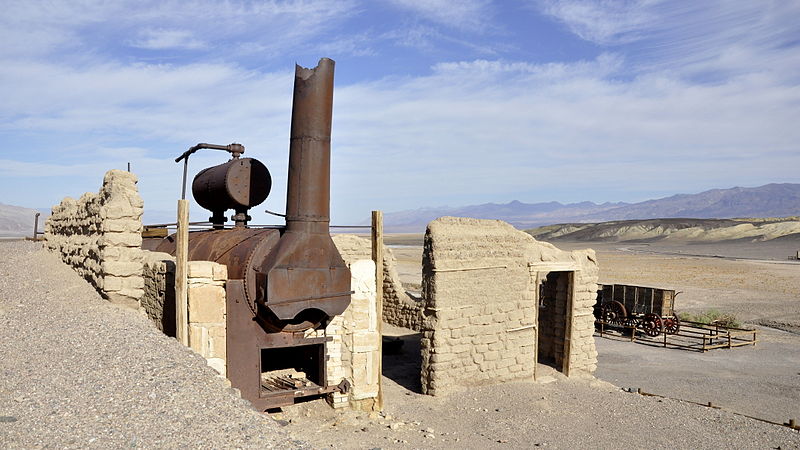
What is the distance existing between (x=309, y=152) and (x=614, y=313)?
1468 centimetres

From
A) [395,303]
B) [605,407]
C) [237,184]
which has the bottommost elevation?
[605,407]

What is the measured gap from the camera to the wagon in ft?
Result: 61.4

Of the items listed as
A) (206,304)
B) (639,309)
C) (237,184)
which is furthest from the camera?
(639,309)

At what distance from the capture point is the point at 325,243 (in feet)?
28.1

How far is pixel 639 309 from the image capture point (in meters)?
19.4

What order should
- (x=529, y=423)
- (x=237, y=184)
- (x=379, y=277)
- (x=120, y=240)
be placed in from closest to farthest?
(x=120, y=240) → (x=379, y=277) → (x=529, y=423) → (x=237, y=184)

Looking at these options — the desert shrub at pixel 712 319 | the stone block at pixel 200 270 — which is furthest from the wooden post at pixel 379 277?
the desert shrub at pixel 712 319

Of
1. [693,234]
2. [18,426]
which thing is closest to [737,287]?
[18,426]

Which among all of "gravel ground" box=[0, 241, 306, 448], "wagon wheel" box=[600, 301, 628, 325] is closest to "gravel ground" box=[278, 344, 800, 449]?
"gravel ground" box=[0, 241, 306, 448]

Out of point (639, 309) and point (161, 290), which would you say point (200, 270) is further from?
point (639, 309)

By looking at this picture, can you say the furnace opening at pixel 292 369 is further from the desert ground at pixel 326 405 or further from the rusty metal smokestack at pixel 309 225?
the rusty metal smokestack at pixel 309 225

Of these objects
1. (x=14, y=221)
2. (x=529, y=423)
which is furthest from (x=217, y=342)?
(x=14, y=221)

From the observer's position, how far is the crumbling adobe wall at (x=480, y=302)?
11.0m

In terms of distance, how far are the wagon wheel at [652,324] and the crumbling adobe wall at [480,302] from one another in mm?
6903
